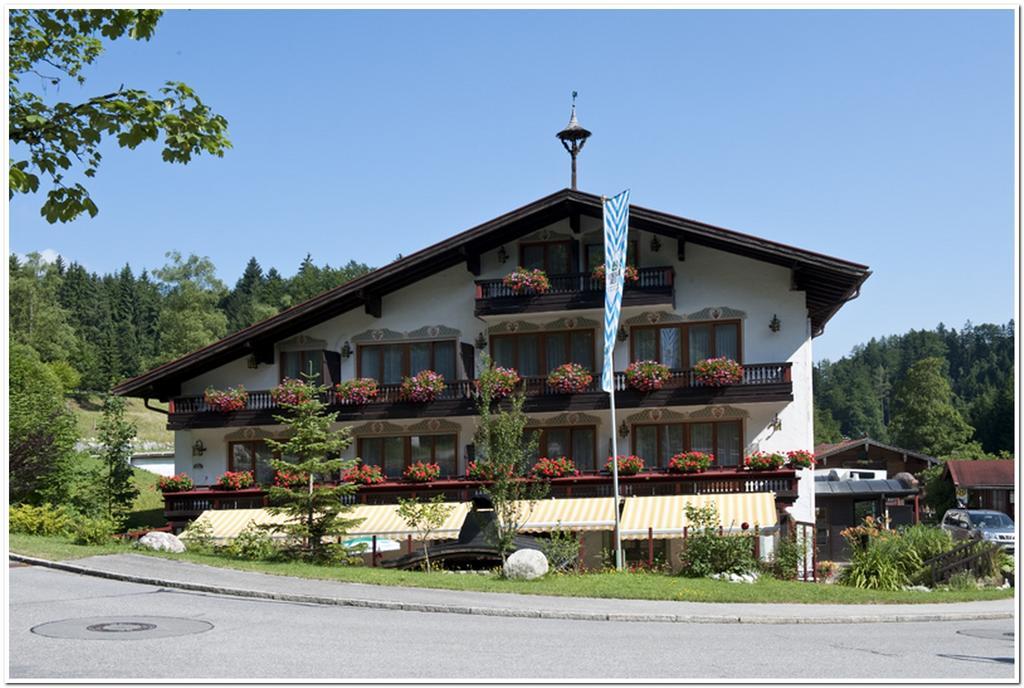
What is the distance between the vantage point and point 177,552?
90.3 ft

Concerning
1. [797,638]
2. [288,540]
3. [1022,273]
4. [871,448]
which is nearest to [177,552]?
[288,540]

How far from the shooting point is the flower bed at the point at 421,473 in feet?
118

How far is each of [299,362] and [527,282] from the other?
27.7ft

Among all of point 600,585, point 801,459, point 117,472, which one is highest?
point 801,459

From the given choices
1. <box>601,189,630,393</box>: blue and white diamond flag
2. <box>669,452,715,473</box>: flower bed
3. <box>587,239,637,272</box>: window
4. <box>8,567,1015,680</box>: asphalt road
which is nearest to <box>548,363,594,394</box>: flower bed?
<box>587,239,637,272</box>: window

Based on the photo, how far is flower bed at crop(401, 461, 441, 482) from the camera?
35938 millimetres

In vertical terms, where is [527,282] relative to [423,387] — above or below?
above

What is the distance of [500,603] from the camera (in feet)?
67.5

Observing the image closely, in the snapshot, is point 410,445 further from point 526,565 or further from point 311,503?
point 526,565

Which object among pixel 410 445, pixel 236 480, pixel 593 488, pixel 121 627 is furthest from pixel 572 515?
pixel 121 627

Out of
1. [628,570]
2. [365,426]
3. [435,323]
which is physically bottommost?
[628,570]

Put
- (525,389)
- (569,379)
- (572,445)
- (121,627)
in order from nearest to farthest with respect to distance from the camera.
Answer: (121,627), (525,389), (569,379), (572,445)
